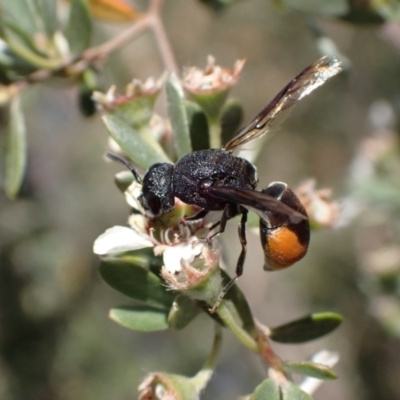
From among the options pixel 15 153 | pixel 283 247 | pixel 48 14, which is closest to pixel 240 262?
pixel 283 247

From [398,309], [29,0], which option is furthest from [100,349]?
[29,0]

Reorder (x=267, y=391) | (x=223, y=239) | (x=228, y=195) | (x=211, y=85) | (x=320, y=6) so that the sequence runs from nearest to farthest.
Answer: (x=267, y=391)
(x=228, y=195)
(x=211, y=85)
(x=223, y=239)
(x=320, y=6)

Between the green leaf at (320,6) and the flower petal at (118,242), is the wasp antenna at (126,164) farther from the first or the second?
the green leaf at (320,6)

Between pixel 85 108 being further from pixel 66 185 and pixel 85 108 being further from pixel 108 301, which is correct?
pixel 66 185

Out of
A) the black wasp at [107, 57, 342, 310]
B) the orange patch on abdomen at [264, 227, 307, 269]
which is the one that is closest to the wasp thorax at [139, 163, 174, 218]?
the black wasp at [107, 57, 342, 310]

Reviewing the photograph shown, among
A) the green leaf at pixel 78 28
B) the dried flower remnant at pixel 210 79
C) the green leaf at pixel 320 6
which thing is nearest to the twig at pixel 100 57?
the green leaf at pixel 78 28

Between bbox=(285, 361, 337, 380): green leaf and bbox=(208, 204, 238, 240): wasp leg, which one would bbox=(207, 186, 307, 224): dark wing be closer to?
bbox=(208, 204, 238, 240): wasp leg

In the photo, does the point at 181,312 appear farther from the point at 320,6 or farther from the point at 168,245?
the point at 320,6
